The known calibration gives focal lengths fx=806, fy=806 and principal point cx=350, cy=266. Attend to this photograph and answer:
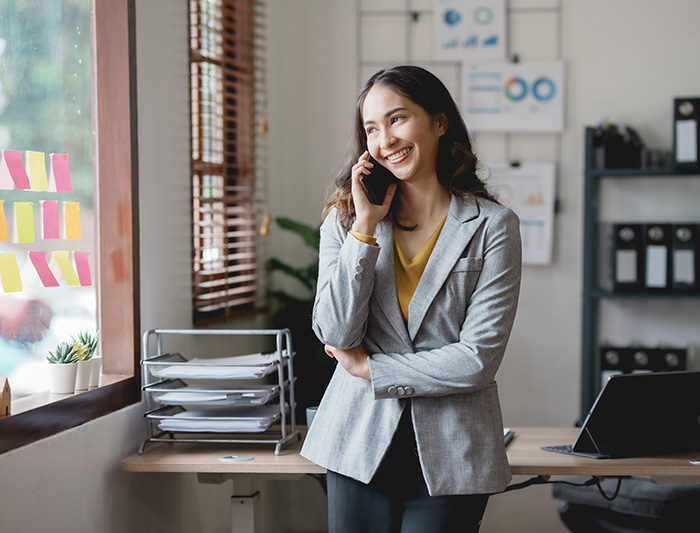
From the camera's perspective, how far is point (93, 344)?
2.03 m

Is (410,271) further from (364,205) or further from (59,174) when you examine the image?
(59,174)

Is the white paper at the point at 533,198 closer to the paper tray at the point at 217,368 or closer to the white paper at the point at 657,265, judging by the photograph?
the white paper at the point at 657,265

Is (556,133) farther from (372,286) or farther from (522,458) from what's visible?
(372,286)

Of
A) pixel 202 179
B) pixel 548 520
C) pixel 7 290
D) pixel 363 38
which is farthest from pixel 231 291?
pixel 548 520

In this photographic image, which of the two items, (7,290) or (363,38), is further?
(363,38)

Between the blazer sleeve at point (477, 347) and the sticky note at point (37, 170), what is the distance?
91 cm

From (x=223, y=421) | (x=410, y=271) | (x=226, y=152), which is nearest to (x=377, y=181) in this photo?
(x=410, y=271)

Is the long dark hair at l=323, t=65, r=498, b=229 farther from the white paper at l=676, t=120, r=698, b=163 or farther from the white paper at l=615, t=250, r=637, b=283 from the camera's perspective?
the white paper at l=676, t=120, r=698, b=163

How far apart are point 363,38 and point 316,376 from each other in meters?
1.61

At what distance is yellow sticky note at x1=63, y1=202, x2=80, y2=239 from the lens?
6.69ft

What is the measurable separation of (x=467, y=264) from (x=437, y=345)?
0.58 feet

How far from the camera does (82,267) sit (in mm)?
2100

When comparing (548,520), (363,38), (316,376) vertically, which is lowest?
(548,520)

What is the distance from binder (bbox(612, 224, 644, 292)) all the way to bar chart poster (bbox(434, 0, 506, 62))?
3.17 feet
